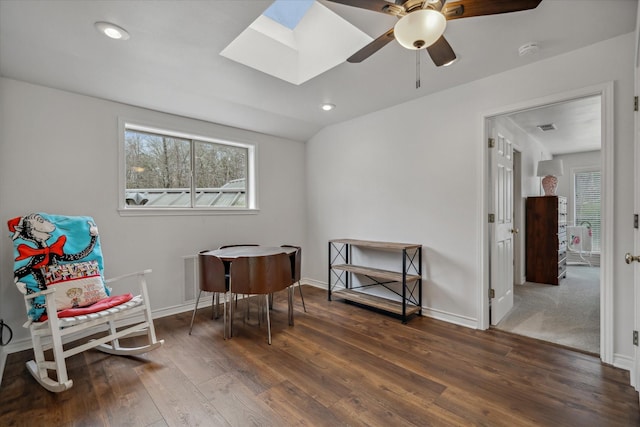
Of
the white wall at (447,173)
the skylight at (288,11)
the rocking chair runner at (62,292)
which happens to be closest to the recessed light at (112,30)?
the skylight at (288,11)

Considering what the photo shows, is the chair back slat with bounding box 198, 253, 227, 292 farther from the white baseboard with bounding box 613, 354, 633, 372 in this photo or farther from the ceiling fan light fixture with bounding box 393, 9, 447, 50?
the white baseboard with bounding box 613, 354, 633, 372

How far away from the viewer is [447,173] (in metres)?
3.01

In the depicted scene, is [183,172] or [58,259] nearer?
[58,259]

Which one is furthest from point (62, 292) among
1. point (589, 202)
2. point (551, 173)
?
point (589, 202)

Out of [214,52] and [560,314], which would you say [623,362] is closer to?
[560,314]

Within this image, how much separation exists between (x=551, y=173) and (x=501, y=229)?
288 cm

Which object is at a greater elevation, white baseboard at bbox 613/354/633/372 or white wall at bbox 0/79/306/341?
white wall at bbox 0/79/306/341

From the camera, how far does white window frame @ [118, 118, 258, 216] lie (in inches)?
115

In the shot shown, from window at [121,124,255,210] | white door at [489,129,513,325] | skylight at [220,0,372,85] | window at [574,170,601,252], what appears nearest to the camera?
skylight at [220,0,372,85]

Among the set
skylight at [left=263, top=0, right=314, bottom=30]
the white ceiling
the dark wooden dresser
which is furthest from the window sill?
the dark wooden dresser

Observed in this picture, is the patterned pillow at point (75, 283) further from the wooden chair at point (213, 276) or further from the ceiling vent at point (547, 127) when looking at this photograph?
the ceiling vent at point (547, 127)

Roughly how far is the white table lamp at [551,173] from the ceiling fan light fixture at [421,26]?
4754 mm

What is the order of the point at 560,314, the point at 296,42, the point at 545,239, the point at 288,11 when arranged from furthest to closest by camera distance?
the point at 545,239, the point at 560,314, the point at 296,42, the point at 288,11

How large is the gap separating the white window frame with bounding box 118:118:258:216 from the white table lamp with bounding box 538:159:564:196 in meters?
4.91
